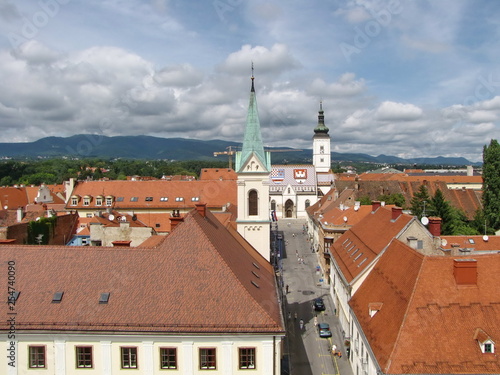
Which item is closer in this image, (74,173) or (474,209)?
(474,209)

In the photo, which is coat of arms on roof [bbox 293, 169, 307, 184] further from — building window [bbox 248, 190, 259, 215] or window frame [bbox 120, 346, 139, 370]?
window frame [bbox 120, 346, 139, 370]

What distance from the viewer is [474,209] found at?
77000 millimetres

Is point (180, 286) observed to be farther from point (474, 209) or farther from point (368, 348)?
point (474, 209)

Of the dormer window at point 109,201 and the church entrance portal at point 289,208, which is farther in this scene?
the church entrance portal at point 289,208

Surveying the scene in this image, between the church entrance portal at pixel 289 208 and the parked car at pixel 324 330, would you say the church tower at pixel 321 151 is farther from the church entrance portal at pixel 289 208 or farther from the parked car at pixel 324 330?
the parked car at pixel 324 330

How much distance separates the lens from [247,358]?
2061 centimetres

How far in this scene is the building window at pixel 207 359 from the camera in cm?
2048

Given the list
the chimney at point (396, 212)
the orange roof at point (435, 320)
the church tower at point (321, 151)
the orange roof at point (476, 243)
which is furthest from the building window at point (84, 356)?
the church tower at point (321, 151)

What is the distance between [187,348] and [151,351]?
1722mm

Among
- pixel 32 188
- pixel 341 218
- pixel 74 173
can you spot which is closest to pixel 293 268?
pixel 341 218

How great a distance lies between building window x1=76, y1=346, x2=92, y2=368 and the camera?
20.6 m

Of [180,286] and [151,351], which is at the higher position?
[180,286]

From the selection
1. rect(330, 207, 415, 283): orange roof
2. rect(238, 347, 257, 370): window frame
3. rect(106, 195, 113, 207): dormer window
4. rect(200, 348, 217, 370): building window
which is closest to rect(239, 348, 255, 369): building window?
rect(238, 347, 257, 370): window frame

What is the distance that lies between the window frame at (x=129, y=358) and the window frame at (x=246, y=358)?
490cm
